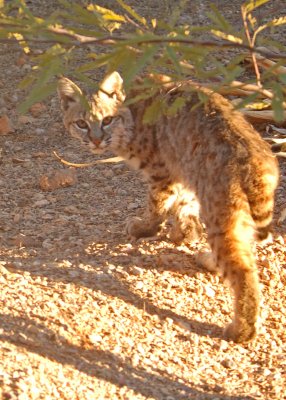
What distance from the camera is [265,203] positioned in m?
4.69

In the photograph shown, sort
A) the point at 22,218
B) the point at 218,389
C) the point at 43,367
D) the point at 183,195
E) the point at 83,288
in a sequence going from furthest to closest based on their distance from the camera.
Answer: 1. the point at 22,218
2. the point at 183,195
3. the point at 83,288
4. the point at 218,389
5. the point at 43,367

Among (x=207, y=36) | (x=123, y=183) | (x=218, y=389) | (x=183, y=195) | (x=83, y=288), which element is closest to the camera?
(x=218, y=389)

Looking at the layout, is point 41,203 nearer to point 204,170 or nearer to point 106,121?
point 106,121

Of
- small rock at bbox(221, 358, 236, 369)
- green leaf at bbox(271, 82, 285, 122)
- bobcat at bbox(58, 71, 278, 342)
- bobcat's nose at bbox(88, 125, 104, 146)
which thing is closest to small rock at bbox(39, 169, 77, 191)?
bobcat at bbox(58, 71, 278, 342)

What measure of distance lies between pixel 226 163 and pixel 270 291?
1.11 metres

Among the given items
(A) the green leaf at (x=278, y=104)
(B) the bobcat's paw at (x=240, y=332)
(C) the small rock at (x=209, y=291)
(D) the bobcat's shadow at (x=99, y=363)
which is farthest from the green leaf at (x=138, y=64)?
(C) the small rock at (x=209, y=291)

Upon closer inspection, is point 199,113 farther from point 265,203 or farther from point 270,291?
point 270,291

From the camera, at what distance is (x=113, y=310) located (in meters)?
4.86

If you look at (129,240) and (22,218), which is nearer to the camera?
(129,240)

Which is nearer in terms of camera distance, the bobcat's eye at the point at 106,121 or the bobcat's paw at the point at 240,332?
the bobcat's paw at the point at 240,332

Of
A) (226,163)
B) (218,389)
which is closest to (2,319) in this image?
(218,389)

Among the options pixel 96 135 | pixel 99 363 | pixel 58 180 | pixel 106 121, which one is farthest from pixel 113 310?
pixel 58 180

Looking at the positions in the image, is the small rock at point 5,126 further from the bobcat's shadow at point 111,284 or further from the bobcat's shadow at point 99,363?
the bobcat's shadow at point 99,363

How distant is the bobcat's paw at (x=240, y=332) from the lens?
15.6 ft
